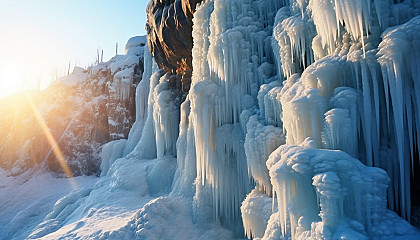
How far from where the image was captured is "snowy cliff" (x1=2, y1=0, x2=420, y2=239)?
5.17m

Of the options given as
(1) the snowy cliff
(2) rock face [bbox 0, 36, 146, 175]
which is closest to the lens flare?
(2) rock face [bbox 0, 36, 146, 175]

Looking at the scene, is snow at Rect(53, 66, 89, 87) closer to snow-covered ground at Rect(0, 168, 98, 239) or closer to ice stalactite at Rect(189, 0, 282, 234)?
snow-covered ground at Rect(0, 168, 98, 239)

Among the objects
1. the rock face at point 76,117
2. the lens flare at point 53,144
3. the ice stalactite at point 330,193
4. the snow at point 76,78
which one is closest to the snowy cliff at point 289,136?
the ice stalactite at point 330,193

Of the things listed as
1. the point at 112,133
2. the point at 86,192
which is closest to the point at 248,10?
the point at 86,192

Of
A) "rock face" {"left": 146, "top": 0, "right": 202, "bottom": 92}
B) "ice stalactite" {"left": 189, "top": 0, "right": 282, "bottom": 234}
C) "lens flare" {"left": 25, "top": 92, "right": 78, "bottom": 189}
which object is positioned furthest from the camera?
"lens flare" {"left": 25, "top": 92, "right": 78, "bottom": 189}

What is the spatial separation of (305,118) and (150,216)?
7234 millimetres

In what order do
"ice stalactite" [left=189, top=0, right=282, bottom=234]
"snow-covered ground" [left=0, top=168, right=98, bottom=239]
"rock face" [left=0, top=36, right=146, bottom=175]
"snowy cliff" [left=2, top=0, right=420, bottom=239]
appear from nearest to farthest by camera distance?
1. "snowy cliff" [left=2, top=0, right=420, bottom=239]
2. "ice stalactite" [left=189, top=0, right=282, bottom=234]
3. "snow-covered ground" [left=0, top=168, right=98, bottom=239]
4. "rock face" [left=0, top=36, right=146, bottom=175]

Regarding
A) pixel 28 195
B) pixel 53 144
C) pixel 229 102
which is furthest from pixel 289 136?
pixel 53 144

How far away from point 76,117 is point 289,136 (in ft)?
82.2

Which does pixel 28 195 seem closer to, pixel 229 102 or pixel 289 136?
pixel 229 102

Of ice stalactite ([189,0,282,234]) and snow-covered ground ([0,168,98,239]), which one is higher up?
ice stalactite ([189,0,282,234])

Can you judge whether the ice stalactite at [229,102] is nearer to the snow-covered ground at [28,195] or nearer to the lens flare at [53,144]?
the snow-covered ground at [28,195]

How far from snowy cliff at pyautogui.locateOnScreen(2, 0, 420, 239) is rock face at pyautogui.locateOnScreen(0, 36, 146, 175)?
10.4 m

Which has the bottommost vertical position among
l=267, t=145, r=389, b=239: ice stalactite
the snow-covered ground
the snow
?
the snow-covered ground
